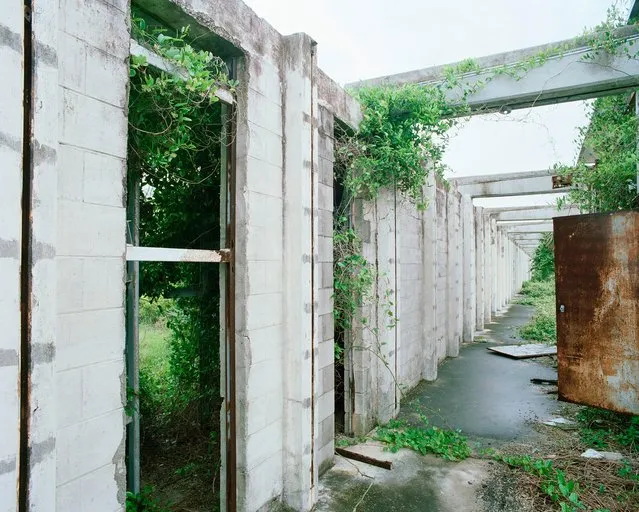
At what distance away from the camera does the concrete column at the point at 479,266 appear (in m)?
12.2

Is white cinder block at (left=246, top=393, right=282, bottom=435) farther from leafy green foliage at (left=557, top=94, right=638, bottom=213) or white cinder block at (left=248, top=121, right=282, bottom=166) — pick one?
leafy green foliage at (left=557, top=94, right=638, bottom=213)

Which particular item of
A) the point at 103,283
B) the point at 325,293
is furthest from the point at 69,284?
the point at 325,293

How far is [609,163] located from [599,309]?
1939mm

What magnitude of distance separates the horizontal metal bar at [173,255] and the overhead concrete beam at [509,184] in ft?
26.6

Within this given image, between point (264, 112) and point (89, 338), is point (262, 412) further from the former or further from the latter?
point (264, 112)

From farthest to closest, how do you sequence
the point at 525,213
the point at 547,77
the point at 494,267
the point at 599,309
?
the point at 494,267 → the point at 525,213 → the point at 547,77 → the point at 599,309

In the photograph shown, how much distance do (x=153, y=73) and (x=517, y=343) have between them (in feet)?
33.7

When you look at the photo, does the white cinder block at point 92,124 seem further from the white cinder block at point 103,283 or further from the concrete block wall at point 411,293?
the concrete block wall at point 411,293

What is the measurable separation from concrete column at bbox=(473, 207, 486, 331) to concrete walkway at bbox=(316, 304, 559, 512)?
14.1ft

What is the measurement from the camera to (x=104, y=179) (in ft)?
6.48

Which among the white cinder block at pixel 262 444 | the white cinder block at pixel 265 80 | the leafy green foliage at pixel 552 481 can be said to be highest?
the white cinder block at pixel 265 80

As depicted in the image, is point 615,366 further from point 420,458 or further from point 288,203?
point 288,203

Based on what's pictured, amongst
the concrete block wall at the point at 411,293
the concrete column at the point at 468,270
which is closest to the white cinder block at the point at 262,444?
the concrete block wall at the point at 411,293

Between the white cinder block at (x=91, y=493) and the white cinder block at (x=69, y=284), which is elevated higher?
the white cinder block at (x=69, y=284)
